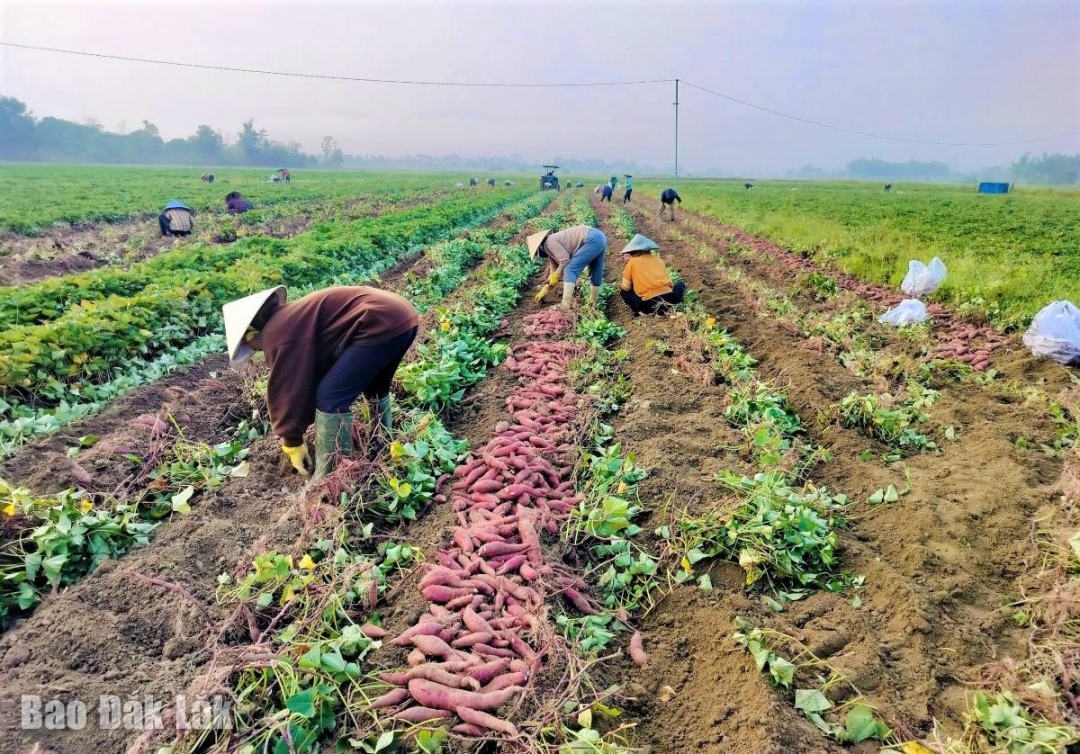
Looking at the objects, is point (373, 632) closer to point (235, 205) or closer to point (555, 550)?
point (555, 550)

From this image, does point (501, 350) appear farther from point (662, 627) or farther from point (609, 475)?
point (662, 627)

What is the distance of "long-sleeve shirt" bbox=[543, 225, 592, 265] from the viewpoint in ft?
26.6

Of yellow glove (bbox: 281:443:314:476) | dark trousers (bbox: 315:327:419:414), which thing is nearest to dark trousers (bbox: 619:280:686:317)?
dark trousers (bbox: 315:327:419:414)

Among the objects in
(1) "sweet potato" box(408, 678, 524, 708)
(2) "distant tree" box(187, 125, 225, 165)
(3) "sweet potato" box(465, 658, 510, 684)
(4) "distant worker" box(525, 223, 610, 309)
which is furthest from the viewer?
(2) "distant tree" box(187, 125, 225, 165)

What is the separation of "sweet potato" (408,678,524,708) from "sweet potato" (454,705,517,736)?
2cm

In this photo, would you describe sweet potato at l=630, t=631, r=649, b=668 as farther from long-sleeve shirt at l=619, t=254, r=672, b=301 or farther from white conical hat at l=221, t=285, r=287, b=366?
long-sleeve shirt at l=619, t=254, r=672, b=301

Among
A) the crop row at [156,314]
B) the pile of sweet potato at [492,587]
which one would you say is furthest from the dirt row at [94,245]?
the pile of sweet potato at [492,587]

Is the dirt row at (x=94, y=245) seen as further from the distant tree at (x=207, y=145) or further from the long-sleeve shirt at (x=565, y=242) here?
the distant tree at (x=207, y=145)

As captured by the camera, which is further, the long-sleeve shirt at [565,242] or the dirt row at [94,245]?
the dirt row at [94,245]

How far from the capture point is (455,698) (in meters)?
2.39

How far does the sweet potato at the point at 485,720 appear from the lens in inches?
89.1

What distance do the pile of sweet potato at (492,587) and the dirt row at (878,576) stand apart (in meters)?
0.61

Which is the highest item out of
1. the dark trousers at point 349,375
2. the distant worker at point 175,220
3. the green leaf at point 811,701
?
the distant worker at point 175,220

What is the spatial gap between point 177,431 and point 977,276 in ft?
35.9
